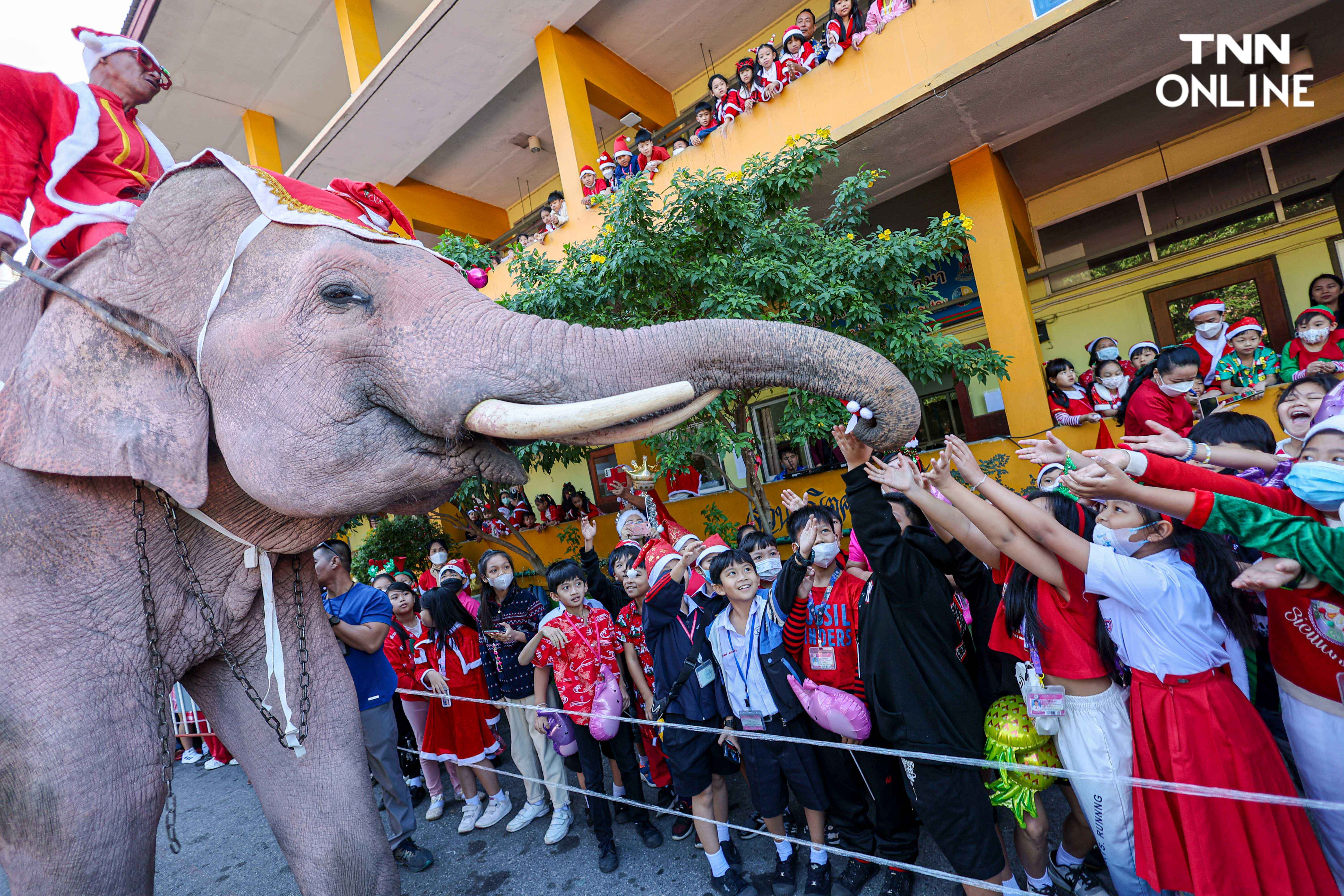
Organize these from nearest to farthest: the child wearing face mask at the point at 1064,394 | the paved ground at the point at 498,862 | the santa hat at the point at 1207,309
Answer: the paved ground at the point at 498,862
the santa hat at the point at 1207,309
the child wearing face mask at the point at 1064,394

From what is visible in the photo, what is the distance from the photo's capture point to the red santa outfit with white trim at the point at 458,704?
446 centimetres

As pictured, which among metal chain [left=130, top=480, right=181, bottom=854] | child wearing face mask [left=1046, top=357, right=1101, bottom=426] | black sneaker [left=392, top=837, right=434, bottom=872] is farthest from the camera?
child wearing face mask [left=1046, top=357, right=1101, bottom=426]

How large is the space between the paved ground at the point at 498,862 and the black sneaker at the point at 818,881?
175 mm

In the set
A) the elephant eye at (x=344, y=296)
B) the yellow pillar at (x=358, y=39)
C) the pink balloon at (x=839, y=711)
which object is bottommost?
the pink balloon at (x=839, y=711)

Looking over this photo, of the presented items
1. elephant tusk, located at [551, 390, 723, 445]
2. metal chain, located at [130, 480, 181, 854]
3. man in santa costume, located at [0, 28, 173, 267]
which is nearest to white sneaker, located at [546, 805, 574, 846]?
metal chain, located at [130, 480, 181, 854]

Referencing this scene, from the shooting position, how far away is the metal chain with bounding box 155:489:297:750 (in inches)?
71.0

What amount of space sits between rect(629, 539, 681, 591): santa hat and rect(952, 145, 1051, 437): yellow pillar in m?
5.27

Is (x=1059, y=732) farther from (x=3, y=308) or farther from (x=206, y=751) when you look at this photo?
(x=206, y=751)

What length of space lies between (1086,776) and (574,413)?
199cm

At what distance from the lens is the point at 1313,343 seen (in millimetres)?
5285

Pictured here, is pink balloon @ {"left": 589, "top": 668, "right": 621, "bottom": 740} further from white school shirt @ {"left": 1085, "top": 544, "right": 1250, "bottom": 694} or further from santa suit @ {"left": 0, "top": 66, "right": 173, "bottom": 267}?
santa suit @ {"left": 0, "top": 66, "right": 173, "bottom": 267}

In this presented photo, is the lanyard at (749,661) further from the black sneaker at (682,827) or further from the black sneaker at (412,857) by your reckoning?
the black sneaker at (412,857)

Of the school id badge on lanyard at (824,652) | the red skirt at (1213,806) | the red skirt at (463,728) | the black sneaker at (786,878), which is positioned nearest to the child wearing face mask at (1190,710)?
the red skirt at (1213,806)

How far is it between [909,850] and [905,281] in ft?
14.0
